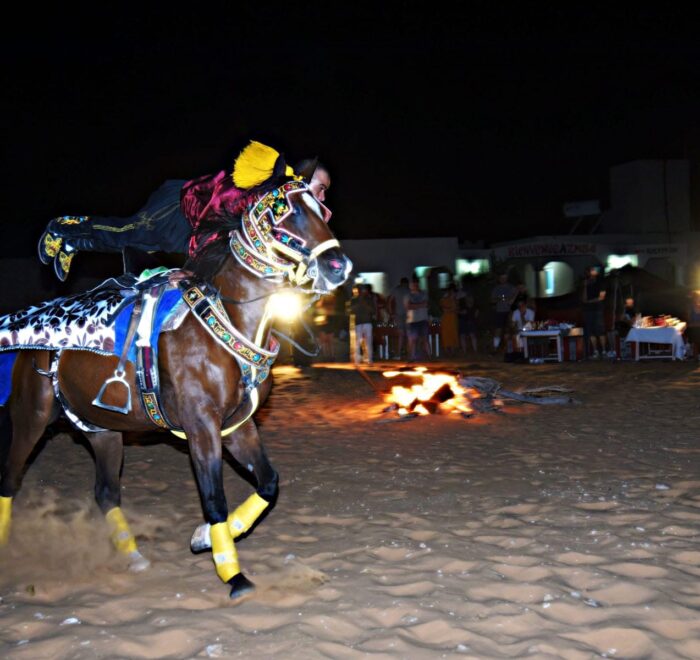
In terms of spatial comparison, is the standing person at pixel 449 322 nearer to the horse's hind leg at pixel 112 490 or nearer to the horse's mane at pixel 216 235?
the horse's hind leg at pixel 112 490

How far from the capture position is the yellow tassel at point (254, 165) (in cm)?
434

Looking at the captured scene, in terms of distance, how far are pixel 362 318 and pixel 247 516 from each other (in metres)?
11.8

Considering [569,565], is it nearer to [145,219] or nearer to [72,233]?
[145,219]

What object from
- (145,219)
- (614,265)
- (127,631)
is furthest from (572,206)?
(127,631)

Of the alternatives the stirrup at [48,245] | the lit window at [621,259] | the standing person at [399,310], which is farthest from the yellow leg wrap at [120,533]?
the lit window at [621,259]

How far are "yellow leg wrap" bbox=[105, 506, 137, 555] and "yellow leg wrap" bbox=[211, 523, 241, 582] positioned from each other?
853 millimetres

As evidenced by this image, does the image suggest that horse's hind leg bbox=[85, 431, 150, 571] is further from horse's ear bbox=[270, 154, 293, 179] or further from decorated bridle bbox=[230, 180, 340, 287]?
horse's ear bbox=[270, 154, 293, 179]

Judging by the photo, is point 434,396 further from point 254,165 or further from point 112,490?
point 254,165

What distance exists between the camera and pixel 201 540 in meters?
4.35

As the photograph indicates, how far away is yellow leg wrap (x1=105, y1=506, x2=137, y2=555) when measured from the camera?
4.52m

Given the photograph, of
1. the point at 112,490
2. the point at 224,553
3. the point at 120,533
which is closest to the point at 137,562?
the point at 120,533

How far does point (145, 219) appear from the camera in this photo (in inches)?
205

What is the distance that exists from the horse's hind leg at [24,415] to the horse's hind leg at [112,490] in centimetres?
39

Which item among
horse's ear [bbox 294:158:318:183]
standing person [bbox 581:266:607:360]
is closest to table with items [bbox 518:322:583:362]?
standing person [bbox 581:266:607:360]
